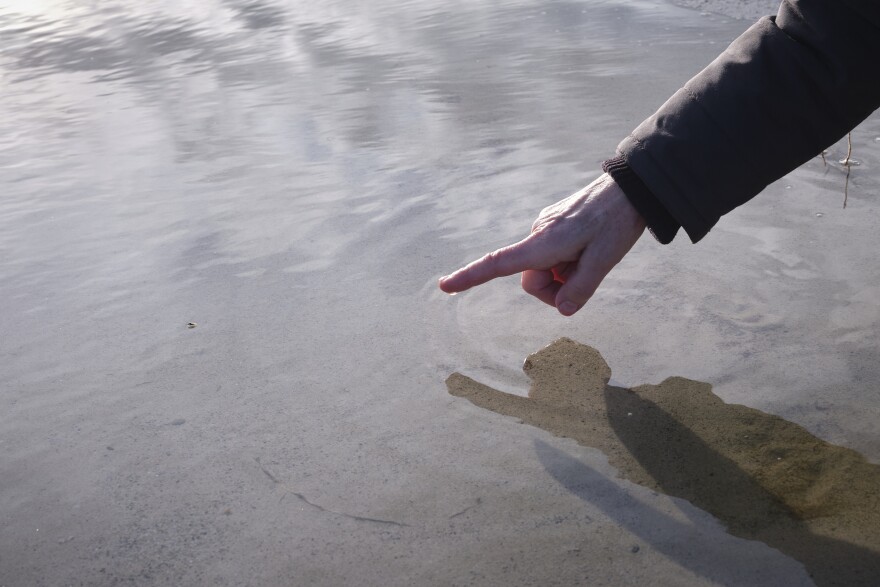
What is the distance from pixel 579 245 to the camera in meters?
1.59

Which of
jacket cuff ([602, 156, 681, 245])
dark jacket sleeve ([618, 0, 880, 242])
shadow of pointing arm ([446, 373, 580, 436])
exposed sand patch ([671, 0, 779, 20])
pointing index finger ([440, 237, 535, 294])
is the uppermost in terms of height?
dark jacket sleeve ([618, 0, 880, 242])

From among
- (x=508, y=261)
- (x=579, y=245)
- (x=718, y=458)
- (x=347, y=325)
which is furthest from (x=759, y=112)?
(x=347, y=325)

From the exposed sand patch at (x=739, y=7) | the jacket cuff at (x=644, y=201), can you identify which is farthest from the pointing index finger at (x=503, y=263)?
the exposed sand patch at (x=739, y=7)

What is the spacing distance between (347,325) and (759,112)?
129 centimetres

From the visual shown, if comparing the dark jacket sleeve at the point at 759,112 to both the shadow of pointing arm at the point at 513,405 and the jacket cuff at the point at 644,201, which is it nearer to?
the jacket cuff at the point at 644,201

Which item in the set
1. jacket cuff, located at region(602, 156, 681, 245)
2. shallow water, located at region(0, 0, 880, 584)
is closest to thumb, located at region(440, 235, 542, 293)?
jacket cuff, located at region(602, 156, 681, 245)

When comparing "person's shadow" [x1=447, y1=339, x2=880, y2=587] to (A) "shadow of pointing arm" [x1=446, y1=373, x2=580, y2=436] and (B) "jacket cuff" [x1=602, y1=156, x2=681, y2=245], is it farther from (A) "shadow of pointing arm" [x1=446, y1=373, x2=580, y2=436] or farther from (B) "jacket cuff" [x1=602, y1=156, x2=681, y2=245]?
(B) "jacket cuff" [x1=602, y1=156, x2=681, y2=245]

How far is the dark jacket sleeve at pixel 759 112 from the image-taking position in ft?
4.58

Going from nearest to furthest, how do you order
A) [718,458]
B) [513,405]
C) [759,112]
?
[759,112]
[718,458]
[513,405]

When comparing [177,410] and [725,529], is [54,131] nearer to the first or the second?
[177,410]

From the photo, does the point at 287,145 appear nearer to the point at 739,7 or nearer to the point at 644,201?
the point at 644,201

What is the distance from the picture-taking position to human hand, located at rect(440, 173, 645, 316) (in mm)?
1566

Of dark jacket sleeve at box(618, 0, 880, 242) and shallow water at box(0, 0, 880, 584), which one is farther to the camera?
shallow water at box(0, 0, 880, 584)

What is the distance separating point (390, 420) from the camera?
78.0 inches
